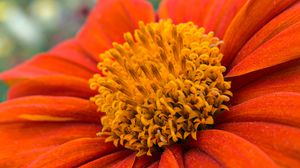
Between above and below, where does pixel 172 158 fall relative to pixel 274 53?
below

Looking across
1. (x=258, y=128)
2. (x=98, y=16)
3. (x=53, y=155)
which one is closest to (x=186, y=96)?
(x=258, y=128)

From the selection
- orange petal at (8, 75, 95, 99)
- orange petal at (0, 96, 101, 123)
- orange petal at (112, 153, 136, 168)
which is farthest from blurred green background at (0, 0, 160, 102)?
orange petal at (112, 153, 136, 168)

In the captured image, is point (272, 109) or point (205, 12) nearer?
point (272, 109)

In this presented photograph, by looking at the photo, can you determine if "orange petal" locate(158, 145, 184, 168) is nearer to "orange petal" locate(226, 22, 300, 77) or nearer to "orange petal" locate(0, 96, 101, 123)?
"orange petal" locate(226, 22, 300, 77)

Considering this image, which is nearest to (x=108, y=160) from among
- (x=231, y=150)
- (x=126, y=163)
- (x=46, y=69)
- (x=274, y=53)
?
(x=126, y=163)

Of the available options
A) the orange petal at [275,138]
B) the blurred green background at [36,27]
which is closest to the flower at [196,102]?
the orange petal at [275,138]

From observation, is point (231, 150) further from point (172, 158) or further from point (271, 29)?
point (271, 29)
